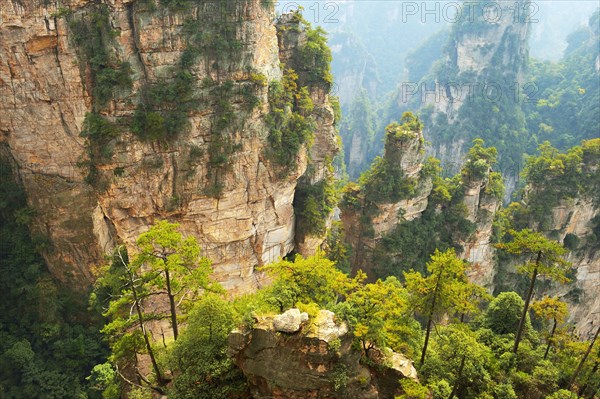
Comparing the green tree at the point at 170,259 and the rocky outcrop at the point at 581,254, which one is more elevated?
the green tree at the point at 170,259

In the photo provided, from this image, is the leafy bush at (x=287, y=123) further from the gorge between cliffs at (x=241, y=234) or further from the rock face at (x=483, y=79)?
the rock face at (x=483, y=79)

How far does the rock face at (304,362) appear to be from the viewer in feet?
36.8

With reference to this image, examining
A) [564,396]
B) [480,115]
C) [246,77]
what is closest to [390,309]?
[564,396]

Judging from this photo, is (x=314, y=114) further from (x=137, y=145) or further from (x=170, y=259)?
(x=170, y=259)

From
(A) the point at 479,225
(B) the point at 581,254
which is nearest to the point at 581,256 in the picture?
(B) the point at 581,254

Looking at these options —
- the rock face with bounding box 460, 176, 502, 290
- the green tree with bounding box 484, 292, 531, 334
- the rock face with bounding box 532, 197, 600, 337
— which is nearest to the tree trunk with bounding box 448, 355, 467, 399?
the green tree with bounding box 484, 292, 531, 334

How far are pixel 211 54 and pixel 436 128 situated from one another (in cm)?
5549

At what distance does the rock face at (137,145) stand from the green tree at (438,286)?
12.0 meters

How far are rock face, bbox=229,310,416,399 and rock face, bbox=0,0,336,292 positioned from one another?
463 inches

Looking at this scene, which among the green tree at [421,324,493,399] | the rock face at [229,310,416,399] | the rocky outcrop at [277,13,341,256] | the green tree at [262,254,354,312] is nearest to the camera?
the rock face at [229,310,416,399]

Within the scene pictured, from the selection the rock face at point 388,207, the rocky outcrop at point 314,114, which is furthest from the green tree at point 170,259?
the rock face at point 388,207

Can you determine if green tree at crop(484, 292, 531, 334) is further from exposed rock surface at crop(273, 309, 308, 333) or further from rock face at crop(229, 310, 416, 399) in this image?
exposed rock surface at crop(273, 309, 308, 333)

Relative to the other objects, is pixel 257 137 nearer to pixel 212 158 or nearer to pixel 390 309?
pixel 212 158

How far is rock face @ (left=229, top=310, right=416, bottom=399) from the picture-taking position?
11227mm
